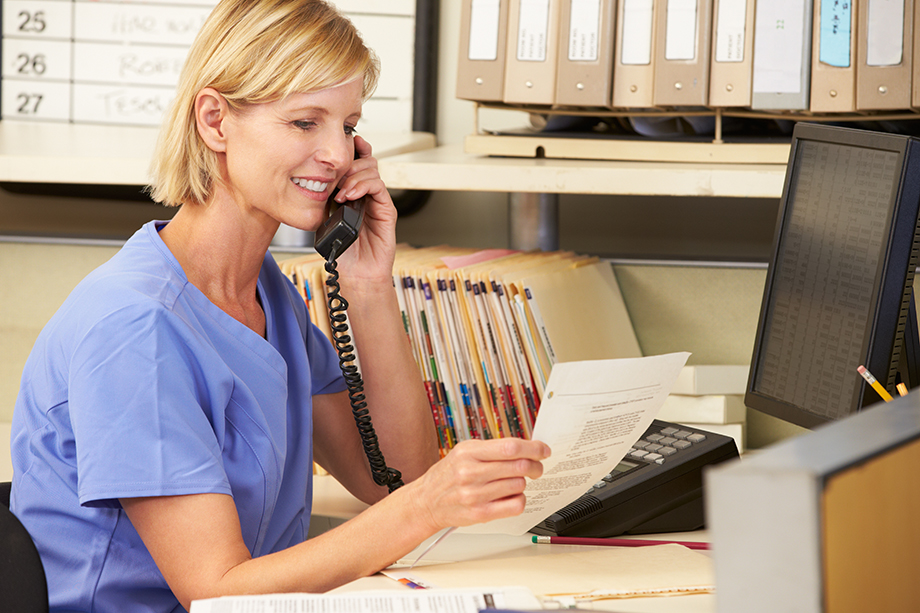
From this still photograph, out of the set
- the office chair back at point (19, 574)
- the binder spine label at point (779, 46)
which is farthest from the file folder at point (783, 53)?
the office chair back at point (19, 574)

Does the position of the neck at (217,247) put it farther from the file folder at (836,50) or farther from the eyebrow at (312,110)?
the file folder at (836,50)

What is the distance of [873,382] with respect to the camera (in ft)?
3.12

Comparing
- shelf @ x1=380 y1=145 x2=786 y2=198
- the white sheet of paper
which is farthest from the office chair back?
shelf @ x1=380 y1=145 x2=786 y2=198

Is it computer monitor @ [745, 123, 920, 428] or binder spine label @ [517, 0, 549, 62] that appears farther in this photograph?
binder spine label @ [517, 0, 549, 62]

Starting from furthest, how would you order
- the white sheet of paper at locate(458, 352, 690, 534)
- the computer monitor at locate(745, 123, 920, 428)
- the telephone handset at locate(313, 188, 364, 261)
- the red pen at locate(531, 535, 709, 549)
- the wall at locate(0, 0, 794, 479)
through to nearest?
the wall at locate(0, 0, 794, 479), the telephone handset at locate(313, 188, 364, 261), the red pen at locate(531, 535, 709, 549), the computer monitor at locate(745, 123, 920, 428), the white sheet of paper at locate(458, 352, 690, 534)

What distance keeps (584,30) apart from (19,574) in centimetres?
108

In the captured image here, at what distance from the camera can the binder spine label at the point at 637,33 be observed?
1.38 meters

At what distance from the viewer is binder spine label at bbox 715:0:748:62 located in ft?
4.33

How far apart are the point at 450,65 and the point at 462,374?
40.3 inches

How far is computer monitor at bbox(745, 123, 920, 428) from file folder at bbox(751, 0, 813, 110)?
0.86ft

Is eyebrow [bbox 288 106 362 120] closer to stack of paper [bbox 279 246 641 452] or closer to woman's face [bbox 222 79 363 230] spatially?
woman's face [bbox 222 79 363 230]

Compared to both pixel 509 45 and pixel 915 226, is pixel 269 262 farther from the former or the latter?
pixel 915 226

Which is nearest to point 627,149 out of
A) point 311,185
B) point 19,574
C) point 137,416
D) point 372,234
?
point 372,234

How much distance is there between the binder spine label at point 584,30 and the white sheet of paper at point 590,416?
2.23ft
